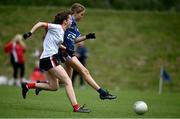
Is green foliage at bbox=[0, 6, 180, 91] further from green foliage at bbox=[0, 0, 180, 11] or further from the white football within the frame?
the white football

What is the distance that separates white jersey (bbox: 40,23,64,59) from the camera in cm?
1547

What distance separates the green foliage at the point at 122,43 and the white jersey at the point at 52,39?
2066cm

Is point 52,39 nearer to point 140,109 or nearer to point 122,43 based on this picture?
point 140,109

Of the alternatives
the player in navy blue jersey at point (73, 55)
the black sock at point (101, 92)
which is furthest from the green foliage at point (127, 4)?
the black sock at point (101, 92)

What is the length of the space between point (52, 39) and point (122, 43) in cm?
2478

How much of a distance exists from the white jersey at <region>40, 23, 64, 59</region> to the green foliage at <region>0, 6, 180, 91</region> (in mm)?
20658

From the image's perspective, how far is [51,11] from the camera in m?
42.0

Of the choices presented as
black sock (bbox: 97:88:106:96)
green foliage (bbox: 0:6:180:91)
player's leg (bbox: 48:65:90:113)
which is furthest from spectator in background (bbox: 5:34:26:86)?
player's leg (bbox: 48:65:90:113)

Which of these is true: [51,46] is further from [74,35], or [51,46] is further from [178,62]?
[178,62]

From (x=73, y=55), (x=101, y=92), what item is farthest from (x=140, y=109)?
(x=73, y=55)

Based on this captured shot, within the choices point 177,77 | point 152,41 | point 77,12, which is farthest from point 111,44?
point 77,12

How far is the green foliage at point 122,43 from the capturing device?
3725 centimetres

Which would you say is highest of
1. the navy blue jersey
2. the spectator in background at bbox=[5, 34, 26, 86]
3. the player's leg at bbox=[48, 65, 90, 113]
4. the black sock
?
the navy blue jersey

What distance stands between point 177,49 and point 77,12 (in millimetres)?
23072
